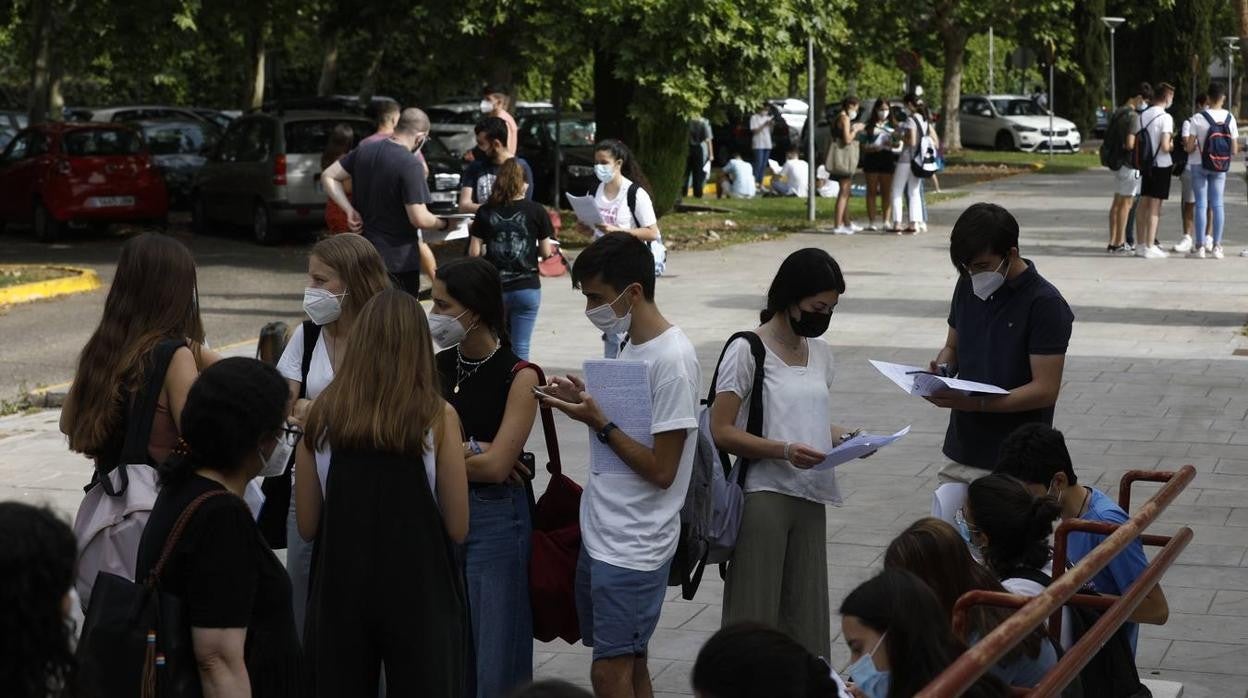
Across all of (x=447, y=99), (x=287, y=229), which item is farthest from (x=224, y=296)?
(x=447, y=99)

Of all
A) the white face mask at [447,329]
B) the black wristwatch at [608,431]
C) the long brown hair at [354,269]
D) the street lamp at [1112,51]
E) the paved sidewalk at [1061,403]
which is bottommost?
the paved sidewalk at [1061,403]

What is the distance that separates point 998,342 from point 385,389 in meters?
2.39

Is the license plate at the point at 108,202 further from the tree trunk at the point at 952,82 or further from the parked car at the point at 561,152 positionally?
the tree trunk at the point at 952,82

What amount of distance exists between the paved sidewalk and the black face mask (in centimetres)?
157

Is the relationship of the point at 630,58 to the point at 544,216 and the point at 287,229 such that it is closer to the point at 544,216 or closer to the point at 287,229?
the point at 287,229

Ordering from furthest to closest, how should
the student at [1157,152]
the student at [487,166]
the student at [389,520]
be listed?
the student at [1157,152] < the student at [487,166] < the student at [389,520]

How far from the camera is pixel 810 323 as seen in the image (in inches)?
207

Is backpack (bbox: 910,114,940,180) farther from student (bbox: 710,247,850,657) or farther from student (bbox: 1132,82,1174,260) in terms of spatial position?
student (bbox: 710,247,850,657)

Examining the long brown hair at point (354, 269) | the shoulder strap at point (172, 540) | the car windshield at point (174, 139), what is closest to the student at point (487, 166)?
the long brown hair at point (354, 269)

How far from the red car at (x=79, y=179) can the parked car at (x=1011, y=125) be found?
27.0 meters

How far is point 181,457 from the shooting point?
13.5ft

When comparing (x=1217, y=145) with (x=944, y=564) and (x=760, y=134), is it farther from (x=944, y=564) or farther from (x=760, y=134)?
(x=944, y=564)

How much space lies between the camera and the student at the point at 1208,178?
1823 centimetres

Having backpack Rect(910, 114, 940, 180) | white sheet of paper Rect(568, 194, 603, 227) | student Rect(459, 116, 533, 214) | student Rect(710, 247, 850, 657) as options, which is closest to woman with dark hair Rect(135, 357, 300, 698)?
student Rect(710, 247, 850, 657)
